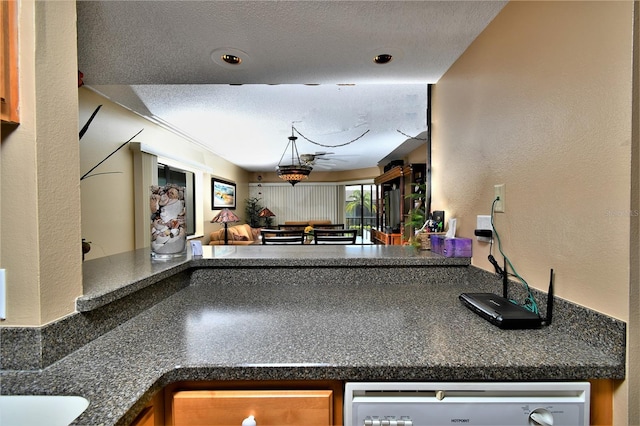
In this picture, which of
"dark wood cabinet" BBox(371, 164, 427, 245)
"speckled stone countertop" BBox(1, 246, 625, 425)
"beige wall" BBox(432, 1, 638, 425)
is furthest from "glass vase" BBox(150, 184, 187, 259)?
Result: "dark wood cabinet" BBox(371, 164, 427, 245)

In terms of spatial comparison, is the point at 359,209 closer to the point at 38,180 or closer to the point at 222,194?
the point at 222,194

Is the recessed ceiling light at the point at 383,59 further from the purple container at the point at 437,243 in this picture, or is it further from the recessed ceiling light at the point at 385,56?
the purple container at the point at 437,243

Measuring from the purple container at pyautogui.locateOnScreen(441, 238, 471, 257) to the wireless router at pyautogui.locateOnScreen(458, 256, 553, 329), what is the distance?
36 centimetres

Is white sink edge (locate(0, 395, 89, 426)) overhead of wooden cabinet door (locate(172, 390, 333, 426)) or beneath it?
overhead

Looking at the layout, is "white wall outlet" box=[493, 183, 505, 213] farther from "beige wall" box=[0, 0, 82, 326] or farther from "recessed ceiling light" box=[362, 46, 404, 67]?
"beige wall" box=[0, 0, 82, 326]

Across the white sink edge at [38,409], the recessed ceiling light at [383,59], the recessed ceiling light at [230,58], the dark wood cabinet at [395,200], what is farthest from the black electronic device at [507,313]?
the dark wood cabinet at [395,200]

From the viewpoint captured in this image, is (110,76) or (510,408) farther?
(110,76)

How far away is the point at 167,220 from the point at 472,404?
4.32 feet

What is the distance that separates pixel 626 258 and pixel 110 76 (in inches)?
94.8

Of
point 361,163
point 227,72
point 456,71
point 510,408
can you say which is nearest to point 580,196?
point 510,408

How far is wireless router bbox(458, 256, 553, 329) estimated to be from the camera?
0.89m

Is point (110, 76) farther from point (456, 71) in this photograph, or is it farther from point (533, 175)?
point (533, 175)

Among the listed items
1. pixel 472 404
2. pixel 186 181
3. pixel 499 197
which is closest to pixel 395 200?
pixel 186 181

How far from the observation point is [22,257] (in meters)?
0.71
